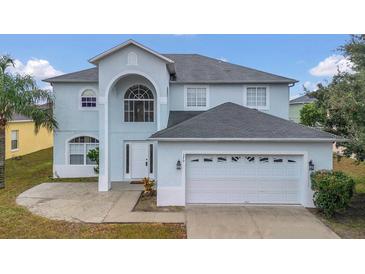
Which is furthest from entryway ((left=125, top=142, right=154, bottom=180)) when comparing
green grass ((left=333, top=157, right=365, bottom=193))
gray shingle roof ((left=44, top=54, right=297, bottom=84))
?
green grass ((left=333, top=157, right=365, bottom=193))

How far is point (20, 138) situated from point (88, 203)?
679 inches

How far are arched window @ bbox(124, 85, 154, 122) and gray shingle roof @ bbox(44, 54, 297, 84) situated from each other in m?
2.22

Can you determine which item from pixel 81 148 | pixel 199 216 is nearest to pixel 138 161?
pixel 81 148

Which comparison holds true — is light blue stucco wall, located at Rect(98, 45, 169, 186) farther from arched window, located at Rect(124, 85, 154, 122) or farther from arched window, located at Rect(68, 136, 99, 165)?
arched window, located at Rect(68, 136, 99, 165)

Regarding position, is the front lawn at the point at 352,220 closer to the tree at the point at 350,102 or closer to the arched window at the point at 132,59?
the tree at the point at 350,102

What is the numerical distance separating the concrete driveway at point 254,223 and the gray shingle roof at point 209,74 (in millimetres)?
8614

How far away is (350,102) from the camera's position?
926 centimetres

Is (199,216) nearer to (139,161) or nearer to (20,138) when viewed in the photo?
(139,161)

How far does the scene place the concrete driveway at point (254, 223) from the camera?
8461 mm

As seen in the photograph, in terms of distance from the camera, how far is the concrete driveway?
846cm

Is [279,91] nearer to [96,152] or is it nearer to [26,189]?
[96,152]

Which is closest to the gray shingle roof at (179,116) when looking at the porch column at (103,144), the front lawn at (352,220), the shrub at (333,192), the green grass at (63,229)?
the porch column at (103,144)

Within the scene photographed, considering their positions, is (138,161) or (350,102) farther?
(138,161)
